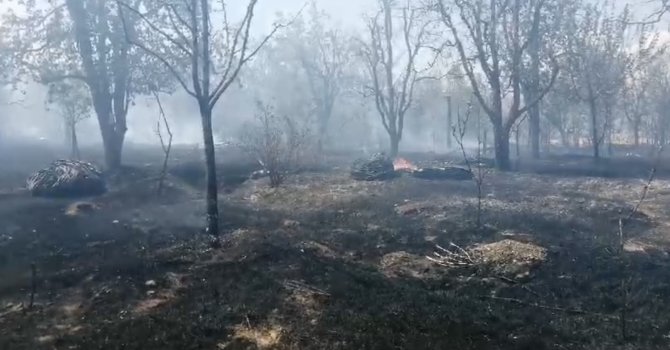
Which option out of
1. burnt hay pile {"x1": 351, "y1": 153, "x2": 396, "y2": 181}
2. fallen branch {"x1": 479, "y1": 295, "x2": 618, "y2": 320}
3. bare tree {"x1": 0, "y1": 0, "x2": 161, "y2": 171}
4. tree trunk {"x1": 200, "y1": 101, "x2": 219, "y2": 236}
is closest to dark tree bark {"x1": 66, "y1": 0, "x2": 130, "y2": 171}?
bare tree {"x1": 0, "y1": 0, "x2": 161, "y2": 171}

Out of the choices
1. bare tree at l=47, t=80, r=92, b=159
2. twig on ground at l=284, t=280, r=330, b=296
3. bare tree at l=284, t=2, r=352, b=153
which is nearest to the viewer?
twig on ground at l=284, t=280, r=330, b=296

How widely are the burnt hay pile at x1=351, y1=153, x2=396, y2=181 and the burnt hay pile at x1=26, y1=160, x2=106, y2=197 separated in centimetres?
901

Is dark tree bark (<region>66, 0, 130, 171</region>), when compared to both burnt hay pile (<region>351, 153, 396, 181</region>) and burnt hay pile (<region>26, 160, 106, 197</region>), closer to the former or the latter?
burnt hay pile (<region>26, 160, 106, 197</region>)

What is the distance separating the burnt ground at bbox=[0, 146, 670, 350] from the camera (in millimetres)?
6008

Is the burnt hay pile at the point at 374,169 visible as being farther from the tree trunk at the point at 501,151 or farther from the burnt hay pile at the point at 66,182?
the burnt hay pile at the point at 66,182

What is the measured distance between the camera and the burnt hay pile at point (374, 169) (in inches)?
759

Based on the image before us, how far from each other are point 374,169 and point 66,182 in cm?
1054

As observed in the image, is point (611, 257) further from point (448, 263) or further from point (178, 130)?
point (178, 130)

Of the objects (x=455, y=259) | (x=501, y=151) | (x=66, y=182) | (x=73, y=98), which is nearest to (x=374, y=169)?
(x=501, y=151)

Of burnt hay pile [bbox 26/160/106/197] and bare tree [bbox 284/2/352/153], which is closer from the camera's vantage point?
burnt hay pile [bbox 26/160/106/197]

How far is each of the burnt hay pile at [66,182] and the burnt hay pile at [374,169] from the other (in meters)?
9.01

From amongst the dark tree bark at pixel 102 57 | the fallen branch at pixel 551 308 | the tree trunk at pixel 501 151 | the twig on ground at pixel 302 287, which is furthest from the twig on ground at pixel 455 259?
the dark tree bark at pixel 102 57

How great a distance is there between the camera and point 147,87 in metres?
22.7

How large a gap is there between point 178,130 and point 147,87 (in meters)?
56.7
